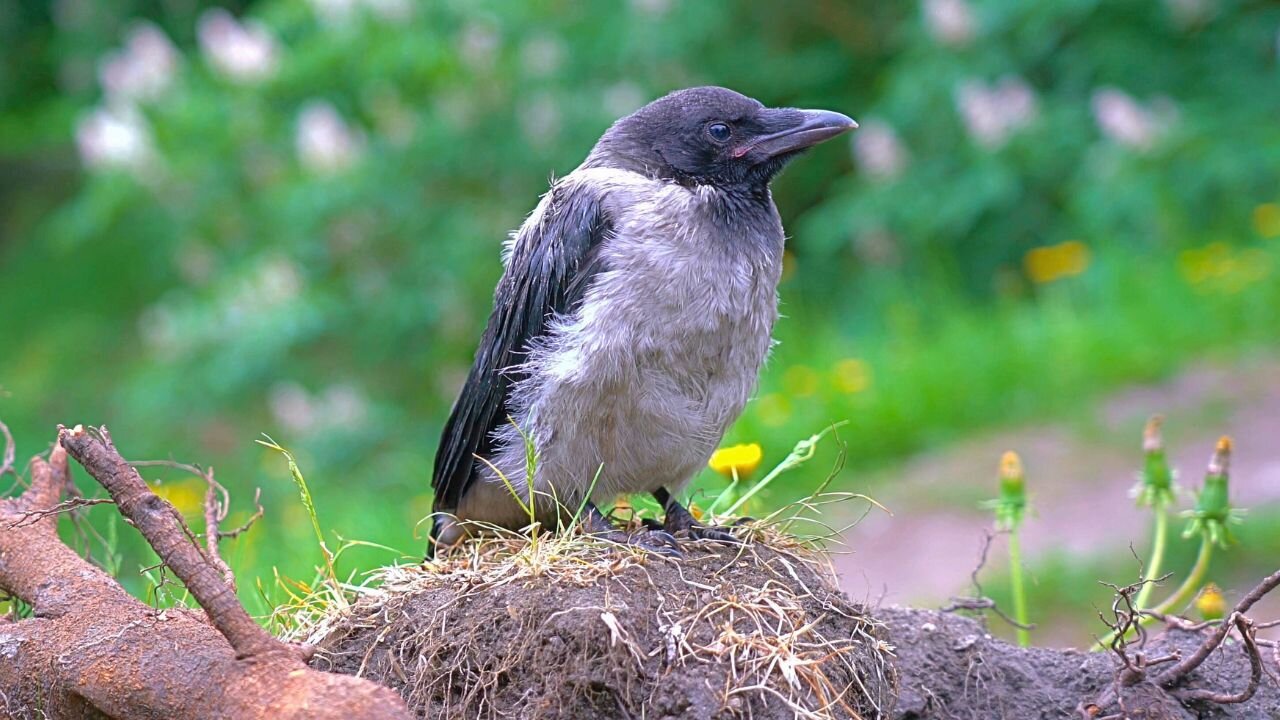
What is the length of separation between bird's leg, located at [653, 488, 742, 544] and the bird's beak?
34.6 inches

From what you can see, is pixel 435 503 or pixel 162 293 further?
pixel 162 293

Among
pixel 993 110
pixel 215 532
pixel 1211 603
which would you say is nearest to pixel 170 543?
pixel 215 532

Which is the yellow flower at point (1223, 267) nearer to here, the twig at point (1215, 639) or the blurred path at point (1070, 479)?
the blurred path at point (1070, 479)

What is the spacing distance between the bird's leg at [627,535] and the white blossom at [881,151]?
4.58 meters

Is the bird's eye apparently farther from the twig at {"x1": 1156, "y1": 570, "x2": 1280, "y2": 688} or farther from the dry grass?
the twig at {"x1": 1156, "y1": 570, "x2": 1280, "y2": 688}

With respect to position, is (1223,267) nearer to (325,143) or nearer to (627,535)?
(325,143)

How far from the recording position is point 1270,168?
7.02 metres

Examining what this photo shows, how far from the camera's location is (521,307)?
3.38 m

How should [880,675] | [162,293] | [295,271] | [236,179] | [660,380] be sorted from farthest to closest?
[162,293]
[236,179]
[295,271]
[660,380]
[880,675]

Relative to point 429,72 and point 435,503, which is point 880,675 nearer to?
point 435,503

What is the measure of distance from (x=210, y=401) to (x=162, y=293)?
250 inches

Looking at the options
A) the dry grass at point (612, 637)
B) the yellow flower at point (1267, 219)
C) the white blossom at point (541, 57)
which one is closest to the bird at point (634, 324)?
the dry grass at point (612, 637)

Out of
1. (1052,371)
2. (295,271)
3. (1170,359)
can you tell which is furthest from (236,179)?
(1170,359)

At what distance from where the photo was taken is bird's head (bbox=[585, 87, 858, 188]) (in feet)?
11.3
